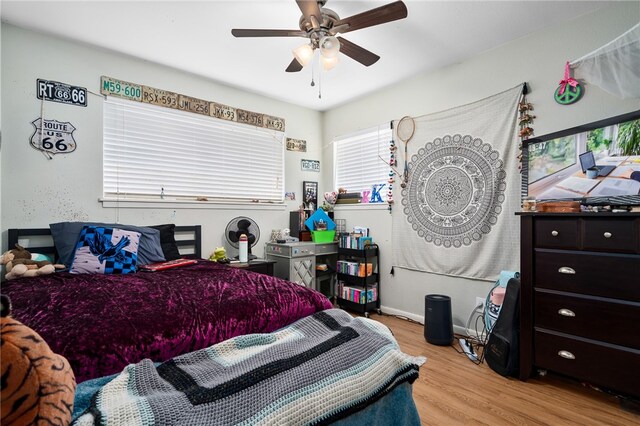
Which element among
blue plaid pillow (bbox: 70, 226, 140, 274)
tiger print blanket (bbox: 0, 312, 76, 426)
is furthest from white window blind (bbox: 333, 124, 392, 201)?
tiger print blanket (bbox: 0, 312, 76, 426)

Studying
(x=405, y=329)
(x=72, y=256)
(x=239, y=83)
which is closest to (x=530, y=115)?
(x=405, y=329)

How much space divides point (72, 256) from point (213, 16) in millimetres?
2022

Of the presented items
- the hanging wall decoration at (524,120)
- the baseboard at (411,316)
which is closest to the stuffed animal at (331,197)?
the baseboard at (411,316)

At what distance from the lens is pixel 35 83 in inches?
93.7

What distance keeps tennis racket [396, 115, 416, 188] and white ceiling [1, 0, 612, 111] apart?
18.6 inches

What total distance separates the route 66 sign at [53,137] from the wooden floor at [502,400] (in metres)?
3.23

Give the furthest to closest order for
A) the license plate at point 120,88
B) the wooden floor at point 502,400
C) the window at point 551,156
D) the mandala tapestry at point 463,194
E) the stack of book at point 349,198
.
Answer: the stack of book at point 349,198, the license plate at point 120,88, the mandala tapestry at point 463,194, the window at point 551,156, the wooden floor at point 502,400

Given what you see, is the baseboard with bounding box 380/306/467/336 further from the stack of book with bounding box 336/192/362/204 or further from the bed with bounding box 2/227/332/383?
the bed with bounding box 2/227/332/383

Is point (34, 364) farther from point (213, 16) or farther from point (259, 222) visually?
point (259, 222)

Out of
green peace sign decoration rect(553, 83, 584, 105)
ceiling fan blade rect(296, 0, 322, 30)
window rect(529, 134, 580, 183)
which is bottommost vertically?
window rect(529, 134, 580, 183)

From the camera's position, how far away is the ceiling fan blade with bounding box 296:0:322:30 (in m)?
1.73

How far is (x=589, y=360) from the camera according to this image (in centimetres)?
176

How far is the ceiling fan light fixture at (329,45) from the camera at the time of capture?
1.89 m

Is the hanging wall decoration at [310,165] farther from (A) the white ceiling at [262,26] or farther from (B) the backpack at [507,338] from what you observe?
(B) the backpack at [507,338]
